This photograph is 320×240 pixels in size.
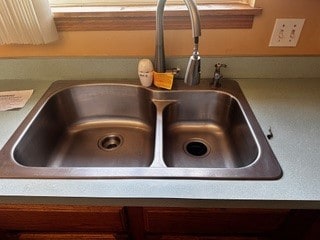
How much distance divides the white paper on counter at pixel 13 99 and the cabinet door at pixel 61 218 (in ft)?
1.34

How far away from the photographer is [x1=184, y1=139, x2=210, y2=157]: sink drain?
92cm

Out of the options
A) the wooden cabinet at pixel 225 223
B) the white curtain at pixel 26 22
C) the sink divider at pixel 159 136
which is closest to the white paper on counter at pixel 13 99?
the white curtain at pixel 26 22

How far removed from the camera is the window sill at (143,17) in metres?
0.88

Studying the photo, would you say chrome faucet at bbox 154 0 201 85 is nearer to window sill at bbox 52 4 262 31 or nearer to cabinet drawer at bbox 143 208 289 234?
window sill at bbox 52 4 262 31

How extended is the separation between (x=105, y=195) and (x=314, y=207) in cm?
48

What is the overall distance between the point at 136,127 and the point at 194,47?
16.9 inches

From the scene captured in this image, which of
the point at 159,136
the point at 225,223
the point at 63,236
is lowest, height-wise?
the point at 63,236

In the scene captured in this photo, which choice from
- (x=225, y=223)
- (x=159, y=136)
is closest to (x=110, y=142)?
(x=159, y=136)

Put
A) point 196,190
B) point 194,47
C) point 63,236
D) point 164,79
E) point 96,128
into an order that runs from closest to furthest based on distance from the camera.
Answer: point 196,190
point 63,236
point 194,47
point 164,79
point 96,128

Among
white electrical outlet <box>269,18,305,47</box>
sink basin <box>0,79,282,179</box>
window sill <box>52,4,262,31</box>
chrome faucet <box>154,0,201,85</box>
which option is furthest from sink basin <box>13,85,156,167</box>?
white electrical outlet <box>269,18,305,47</box>

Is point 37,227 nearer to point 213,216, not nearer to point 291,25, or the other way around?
point 213,216

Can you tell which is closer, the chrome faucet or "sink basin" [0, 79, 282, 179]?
the chrome faucet

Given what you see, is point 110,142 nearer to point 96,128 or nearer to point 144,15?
point 96,128

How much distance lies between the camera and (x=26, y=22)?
839 mm
